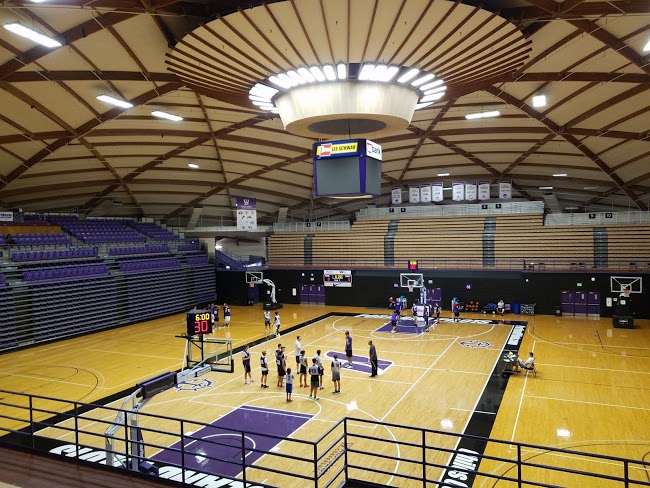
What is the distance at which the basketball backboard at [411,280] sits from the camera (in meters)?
33.1

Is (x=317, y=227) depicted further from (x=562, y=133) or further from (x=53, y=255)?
(x=562, y=133)

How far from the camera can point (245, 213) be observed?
31.0m

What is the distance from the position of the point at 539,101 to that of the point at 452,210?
17046 mm

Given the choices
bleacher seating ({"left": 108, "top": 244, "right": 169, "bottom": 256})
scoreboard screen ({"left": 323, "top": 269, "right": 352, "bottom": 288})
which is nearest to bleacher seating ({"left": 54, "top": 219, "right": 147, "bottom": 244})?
bleacher seating ({"left": 108, "top": 244, "right": 169, "bottom": 256})

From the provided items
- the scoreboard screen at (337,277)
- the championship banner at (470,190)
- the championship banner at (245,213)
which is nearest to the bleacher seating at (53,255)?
the championship banner at (245,213)

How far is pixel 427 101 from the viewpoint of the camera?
16.0 meters

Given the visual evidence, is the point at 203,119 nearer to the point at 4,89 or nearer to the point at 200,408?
the point at 4,89

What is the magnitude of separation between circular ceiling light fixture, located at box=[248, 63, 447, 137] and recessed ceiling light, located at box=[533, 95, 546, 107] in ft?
24.4

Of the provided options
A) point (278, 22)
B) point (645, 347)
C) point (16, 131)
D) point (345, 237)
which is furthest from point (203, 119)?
point (645, 347)

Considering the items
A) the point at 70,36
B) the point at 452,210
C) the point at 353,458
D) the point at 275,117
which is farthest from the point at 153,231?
the point at 353,458

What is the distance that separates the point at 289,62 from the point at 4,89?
1229 cm

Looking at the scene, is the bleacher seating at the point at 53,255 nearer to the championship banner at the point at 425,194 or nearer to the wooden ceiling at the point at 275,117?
the wooden ceiling at the point at 275,117

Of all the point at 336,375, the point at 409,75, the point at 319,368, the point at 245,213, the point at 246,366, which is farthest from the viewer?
the point at 245,213

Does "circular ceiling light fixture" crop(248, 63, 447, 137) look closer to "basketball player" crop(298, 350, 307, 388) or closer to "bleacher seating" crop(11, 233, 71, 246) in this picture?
"basketball player" crop(298, 350, 307, 388)
